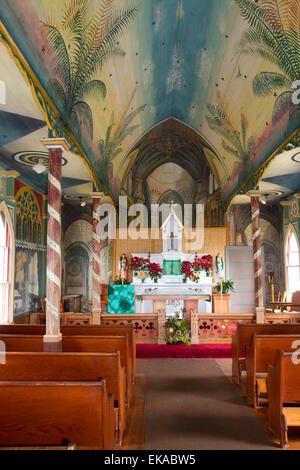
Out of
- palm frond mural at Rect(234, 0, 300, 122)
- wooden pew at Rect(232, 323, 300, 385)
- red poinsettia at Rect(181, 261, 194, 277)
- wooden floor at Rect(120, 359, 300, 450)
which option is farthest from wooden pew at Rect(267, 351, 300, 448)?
red poinsettia at Rect(181, 261, 194, 277)

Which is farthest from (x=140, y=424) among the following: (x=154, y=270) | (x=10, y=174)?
(x=154, y=270)

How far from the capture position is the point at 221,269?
15.9 meters

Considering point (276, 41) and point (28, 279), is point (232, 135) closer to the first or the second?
point (276, 41)

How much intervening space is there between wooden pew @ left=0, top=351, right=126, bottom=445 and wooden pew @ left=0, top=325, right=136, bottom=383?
6.81 ft

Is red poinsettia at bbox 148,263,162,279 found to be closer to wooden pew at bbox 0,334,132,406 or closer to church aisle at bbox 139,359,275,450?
church aisle at bbox 139,359,275,450

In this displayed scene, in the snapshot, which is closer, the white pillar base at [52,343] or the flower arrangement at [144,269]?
the white pillar base at [52,343]

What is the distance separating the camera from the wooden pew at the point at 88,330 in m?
6.71

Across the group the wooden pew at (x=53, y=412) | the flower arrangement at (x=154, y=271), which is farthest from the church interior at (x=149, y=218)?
the flower arrangement at (x=154, y=271)

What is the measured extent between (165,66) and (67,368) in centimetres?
987

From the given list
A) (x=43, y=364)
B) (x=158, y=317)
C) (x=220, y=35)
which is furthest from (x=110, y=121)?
(x=43, y=364)

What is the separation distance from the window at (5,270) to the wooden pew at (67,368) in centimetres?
619

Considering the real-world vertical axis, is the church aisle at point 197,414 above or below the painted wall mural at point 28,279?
below

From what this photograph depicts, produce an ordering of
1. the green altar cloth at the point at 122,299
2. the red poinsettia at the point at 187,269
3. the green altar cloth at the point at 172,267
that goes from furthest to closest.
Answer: the green altar cloth at the point at 172,267 → the red poinsettia at the point at 187,269 → the green altar cloth at the point at 122,299

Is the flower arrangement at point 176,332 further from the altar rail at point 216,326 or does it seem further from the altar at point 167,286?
the altar at point 167,286
